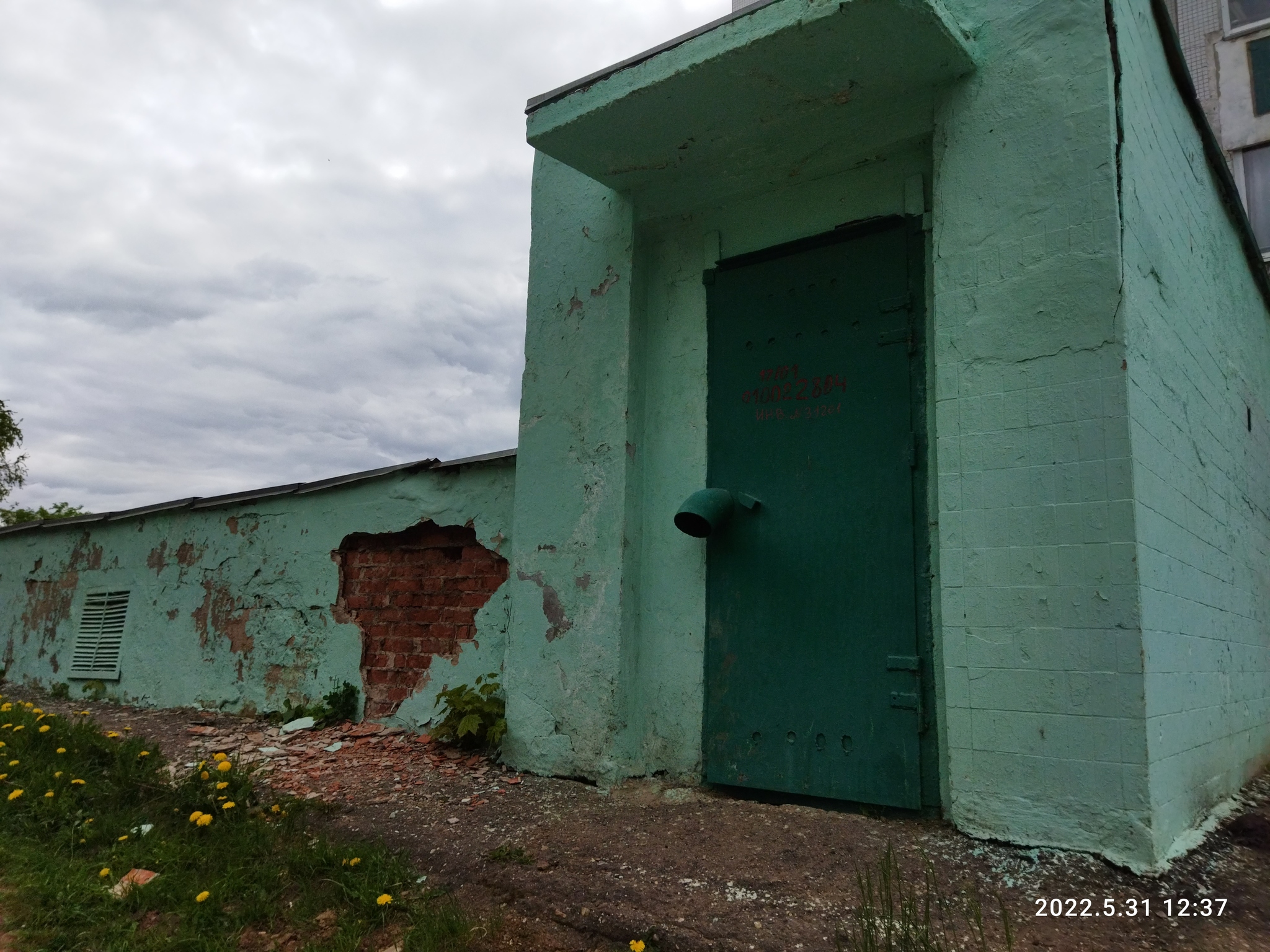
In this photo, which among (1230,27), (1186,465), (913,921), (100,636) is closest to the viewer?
(913,921)

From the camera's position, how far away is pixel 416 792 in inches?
177

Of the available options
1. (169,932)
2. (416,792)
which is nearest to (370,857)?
(169,932)

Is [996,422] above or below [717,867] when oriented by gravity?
above

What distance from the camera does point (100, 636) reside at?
8.13 metres

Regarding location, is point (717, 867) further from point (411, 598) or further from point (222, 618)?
point (222, 618)

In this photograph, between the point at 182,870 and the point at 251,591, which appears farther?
the point at 251,591

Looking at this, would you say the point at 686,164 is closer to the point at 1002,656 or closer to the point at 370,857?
the point at 1002,656

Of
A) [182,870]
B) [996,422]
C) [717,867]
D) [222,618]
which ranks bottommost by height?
[182,870]

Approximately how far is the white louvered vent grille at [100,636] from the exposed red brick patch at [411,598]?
3140 millimetres

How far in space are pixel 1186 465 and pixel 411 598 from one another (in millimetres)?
4680

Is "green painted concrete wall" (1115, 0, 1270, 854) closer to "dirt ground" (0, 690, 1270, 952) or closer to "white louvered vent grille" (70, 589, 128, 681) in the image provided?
"dirt ground" (0, 690, 1270, 952)

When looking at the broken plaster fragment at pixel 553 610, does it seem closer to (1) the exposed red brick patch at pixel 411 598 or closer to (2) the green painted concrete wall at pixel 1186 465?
(1) the exposed red brick patch at pixel 411 598

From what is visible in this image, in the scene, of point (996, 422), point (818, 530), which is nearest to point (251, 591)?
point (818, 530)

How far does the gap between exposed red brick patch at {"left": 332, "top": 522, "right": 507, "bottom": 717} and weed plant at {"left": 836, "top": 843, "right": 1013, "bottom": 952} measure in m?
3.21
